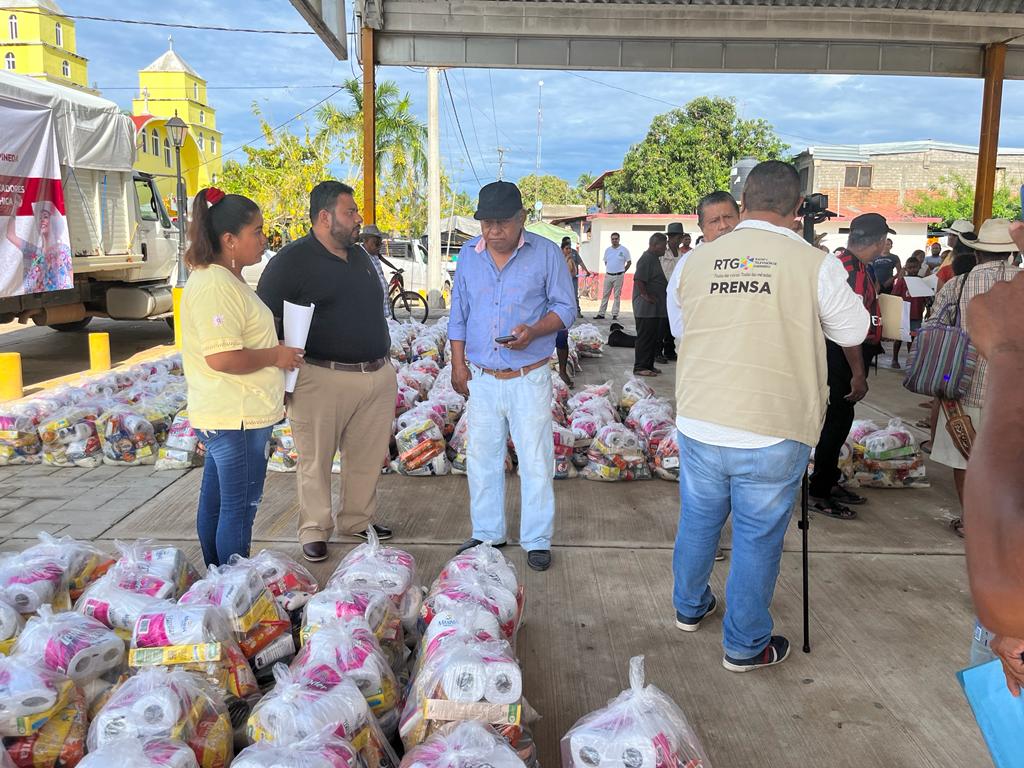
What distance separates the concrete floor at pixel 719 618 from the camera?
2.68 meters

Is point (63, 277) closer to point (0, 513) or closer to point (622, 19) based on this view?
point (0, 513)

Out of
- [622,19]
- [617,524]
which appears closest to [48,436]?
[617,524]

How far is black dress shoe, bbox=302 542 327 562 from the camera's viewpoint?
410 cm

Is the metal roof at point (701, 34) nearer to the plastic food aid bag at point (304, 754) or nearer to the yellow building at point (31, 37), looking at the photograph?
the plastic food aid bag at point (304, 754)

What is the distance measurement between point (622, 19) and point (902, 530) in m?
6.55

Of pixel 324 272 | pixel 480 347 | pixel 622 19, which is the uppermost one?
pixel 622 19

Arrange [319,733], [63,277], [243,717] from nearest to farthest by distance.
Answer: [319,733]
[243,717]
[63,277]

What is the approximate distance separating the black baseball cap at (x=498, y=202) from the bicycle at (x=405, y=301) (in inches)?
449

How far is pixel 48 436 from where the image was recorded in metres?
5.81

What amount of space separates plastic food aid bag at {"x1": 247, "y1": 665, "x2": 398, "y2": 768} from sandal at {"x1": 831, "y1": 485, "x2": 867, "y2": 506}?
3779mm

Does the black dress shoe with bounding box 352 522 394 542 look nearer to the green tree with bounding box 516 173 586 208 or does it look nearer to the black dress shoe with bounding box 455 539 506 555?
the black dress shoe with bounding box 455 539 506 555

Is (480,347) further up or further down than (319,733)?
further up

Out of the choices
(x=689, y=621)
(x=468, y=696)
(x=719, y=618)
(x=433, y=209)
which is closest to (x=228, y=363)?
(x=468, y=696)

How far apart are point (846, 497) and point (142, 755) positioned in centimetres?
449
